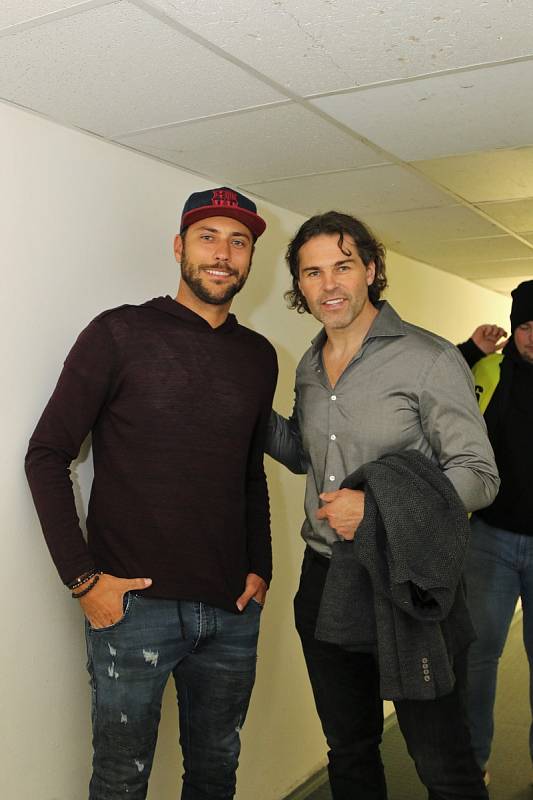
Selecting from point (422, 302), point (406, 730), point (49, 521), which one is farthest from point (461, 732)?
point (422, 302)

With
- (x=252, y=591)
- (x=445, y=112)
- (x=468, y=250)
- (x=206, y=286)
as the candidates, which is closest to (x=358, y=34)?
(x=445, y=112)

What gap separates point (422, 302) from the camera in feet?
13.4

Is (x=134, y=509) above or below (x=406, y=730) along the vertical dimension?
above

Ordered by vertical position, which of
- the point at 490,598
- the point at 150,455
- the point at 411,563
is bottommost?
the point at 490,598

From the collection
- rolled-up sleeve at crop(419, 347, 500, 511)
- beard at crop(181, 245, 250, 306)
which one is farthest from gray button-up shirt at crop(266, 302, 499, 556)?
beard at crop(181, 245, 250, 306)

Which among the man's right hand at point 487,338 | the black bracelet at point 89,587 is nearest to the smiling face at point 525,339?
the man's right hand at point 487,338

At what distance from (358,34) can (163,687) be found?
1.55 meters

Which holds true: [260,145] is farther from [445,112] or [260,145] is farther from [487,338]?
[487,338]

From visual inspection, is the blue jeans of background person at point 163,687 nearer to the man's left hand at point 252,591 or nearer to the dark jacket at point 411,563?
the man's left hand at point 252,591

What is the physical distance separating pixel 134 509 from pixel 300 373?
599mm

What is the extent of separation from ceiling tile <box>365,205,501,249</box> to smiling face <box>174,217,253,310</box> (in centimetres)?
107

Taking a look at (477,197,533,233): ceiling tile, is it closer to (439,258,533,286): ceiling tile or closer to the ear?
(439,258,533,286): ceiling tile

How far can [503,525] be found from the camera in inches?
110

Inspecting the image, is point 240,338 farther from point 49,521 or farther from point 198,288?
point 49,521
